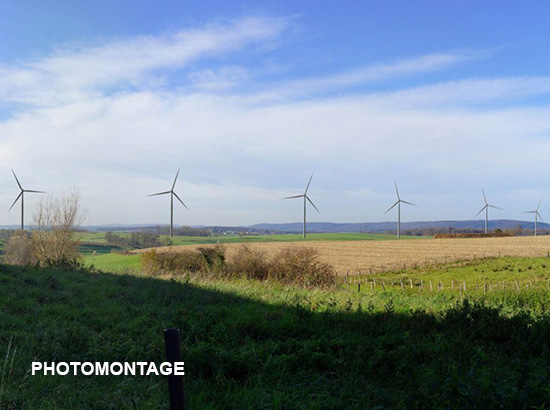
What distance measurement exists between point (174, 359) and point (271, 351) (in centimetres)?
421

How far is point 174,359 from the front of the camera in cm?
340

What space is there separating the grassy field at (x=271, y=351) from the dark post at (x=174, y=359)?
1.45m

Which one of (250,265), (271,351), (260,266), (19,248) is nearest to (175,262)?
(250,265)

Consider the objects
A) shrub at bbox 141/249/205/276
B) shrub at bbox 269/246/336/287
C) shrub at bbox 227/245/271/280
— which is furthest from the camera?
shrub at bbox 141/249/205/276

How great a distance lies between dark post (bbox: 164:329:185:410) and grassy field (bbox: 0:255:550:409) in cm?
145

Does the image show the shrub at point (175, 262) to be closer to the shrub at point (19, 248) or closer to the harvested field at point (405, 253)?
the harvested field at point (405, 253)

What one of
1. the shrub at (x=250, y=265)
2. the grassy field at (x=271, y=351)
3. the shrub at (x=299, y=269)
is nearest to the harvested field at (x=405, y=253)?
the shrub at (x=250, y=265)

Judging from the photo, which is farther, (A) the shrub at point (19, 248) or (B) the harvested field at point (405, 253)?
(B) the harvested field at point (405, 253)

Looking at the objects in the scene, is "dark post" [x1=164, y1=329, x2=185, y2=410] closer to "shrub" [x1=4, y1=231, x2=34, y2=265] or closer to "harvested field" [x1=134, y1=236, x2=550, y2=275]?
"harvested field" [x1=134, y1=236, x2=550, y2=275]

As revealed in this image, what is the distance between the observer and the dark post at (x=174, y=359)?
11.2ft

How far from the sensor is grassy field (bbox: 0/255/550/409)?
4969 mm

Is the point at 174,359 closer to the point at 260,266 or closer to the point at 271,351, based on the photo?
the point at 271,351

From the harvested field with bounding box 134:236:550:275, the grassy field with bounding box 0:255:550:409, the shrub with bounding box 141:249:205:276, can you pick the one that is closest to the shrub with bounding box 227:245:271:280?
the shrub with bounding box 141:249:205:276

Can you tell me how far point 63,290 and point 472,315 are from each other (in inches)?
443
